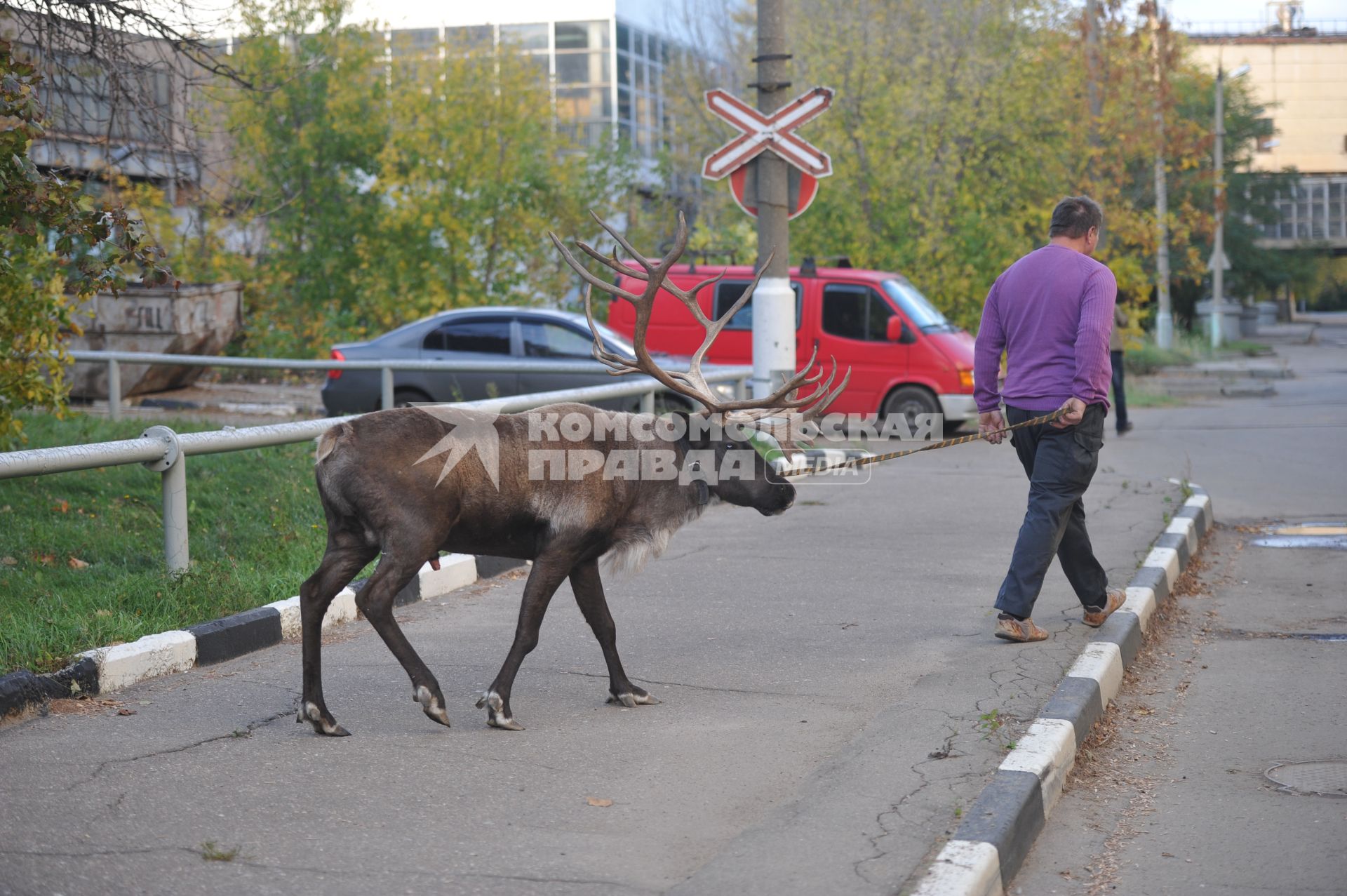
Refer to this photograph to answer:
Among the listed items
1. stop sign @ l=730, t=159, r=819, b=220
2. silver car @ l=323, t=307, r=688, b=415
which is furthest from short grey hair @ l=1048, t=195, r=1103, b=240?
silver car @ l=323, t=307, r=688, b=415

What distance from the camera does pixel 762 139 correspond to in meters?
12.2

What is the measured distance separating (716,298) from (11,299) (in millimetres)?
9529

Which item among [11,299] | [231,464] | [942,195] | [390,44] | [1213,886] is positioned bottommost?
[1213,886]

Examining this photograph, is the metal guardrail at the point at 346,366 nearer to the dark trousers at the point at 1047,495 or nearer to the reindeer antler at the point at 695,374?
the reindeer antler at the point at 695,374

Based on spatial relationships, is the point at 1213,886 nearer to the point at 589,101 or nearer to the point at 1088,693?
the point at 1088,693

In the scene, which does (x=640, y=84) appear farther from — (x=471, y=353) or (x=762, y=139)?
(x=762, y=139)

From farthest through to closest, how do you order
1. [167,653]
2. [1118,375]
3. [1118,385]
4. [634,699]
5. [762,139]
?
[1118,375] → [1118,385] → [762,139] → [167,653] → [634,699]

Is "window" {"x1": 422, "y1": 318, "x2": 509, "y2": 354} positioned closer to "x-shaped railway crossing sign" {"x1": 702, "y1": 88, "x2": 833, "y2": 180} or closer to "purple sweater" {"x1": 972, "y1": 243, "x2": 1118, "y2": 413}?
"x-shaped railway crossing sign" {"x1": 702, "y1": 88, "x2": 833, "y2": 180}

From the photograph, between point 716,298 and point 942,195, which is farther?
point 942,195

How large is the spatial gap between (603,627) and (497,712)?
2.07 feet

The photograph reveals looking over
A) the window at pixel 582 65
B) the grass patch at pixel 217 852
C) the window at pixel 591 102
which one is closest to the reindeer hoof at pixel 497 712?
the grass patch at pixel 217 852

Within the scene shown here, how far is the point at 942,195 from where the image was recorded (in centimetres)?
2320

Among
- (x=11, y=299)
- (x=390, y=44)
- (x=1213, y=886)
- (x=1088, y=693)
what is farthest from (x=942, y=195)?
(x=1213, y=886)

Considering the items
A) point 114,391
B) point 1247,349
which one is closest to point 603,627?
point 114,391
